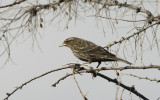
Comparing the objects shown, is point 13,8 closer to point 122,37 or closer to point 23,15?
point 23,15

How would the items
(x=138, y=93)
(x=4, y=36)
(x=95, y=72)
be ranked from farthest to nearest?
(x=4, y=36) → (x=95, y=72) → (x=138, y=93)

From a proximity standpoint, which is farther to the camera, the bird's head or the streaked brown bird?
the bird's head

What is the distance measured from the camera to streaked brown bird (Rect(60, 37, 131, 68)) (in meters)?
6.31

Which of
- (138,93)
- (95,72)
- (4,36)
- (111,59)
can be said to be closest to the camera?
(138,93)

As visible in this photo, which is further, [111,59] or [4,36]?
[111,59]

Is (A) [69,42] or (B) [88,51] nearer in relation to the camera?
(B) [88,51]

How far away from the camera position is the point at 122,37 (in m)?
4.48

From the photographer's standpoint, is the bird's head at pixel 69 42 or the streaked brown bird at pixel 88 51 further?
the bird's head at pixel 69 42

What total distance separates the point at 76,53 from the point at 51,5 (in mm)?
2038

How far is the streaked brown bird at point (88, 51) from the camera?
6.31 m

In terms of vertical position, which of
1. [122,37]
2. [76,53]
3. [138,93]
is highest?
[122,37]

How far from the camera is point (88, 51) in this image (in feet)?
22.3

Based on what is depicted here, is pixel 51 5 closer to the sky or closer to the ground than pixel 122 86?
closer to the sky

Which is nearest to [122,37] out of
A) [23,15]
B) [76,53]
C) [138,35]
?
[138,35]
